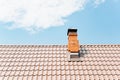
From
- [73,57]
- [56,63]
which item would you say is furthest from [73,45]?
[56,63]

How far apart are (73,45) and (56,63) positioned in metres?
1.52

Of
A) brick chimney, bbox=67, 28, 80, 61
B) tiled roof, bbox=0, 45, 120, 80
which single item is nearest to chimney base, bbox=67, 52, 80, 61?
brick chimney, bbox=67, 28, 80, 61

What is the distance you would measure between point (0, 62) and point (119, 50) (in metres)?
6.17

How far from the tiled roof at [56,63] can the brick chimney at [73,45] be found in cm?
28

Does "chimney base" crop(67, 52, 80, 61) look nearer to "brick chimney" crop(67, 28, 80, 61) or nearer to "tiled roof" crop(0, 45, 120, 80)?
"brick chimney" crop(67, 28, 80, 61)

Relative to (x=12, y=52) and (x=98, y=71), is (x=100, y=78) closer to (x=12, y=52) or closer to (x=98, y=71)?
(x=98, y=71)

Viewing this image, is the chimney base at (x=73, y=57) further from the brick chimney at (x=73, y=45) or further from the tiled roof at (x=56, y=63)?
the tiled roof at (x=56, y=63)

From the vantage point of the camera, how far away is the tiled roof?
12.7 m

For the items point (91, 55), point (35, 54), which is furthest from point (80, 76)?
point (35, 54)

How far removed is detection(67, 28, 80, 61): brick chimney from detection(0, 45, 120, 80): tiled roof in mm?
283

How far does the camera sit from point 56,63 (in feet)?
45.5

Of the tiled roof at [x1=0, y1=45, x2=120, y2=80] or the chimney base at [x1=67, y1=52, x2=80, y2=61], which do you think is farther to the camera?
the chimney base at [x1=67, y1=52, x2=80, y2=61]

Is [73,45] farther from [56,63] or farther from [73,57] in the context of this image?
[56,63]

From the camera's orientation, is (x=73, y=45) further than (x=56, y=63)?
Yes
